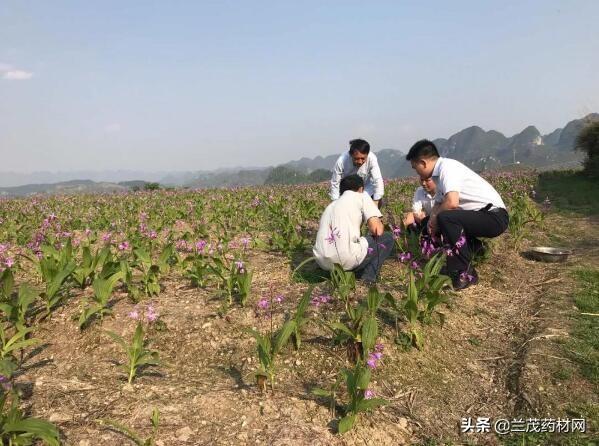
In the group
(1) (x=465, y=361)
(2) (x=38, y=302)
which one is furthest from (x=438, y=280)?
(2) (x=38, y=302)

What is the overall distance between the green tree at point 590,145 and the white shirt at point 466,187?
Result: 17.5 m

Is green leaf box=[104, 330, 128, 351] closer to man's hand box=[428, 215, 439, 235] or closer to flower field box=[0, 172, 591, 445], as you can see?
flower field box=[0, 172, 591, 445]

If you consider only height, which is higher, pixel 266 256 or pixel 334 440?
pixel 266 256

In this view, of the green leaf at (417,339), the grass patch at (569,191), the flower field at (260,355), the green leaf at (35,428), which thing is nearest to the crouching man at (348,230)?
the flower field at (260,355)

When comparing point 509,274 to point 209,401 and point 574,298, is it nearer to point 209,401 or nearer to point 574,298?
point 574,298

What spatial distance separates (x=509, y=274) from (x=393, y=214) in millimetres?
4286

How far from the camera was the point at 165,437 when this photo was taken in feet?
10.0

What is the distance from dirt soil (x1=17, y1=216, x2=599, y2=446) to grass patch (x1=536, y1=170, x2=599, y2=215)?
8.90 meters

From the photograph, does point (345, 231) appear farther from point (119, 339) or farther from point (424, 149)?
point (119, 339)

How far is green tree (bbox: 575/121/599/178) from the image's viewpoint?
20.2 metres

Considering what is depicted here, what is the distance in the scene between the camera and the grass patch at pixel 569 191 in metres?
13.4

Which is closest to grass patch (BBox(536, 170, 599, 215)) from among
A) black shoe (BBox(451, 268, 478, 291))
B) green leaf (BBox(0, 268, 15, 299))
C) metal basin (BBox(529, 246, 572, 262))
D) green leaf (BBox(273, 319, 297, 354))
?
metal basin (BBox(529, 246, 572, 262))

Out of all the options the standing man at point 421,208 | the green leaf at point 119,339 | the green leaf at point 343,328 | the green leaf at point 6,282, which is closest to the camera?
the green leaf at point 119,339

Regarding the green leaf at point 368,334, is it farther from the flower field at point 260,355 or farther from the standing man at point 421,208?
the standing man at point 421,208
